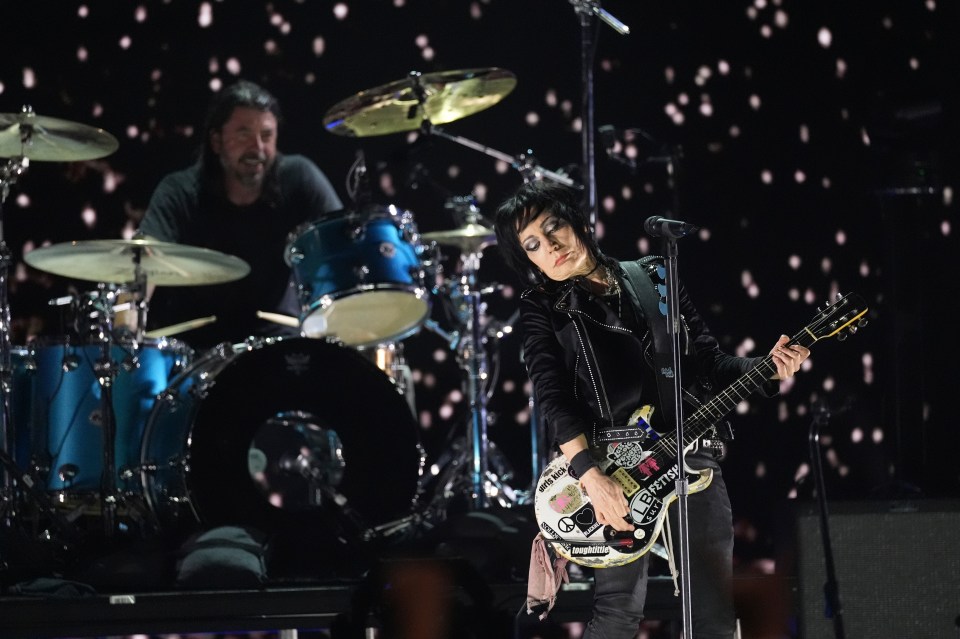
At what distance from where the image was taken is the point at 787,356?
2910 millimetres

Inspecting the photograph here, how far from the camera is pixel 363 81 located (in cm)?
605

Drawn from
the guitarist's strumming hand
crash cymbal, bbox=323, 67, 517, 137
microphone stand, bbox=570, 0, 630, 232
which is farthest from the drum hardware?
the guitarist's strumming hand

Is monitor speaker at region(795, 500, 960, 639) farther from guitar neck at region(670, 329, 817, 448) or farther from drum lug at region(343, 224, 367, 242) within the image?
drum lug at region(343, 224, 367, 242)

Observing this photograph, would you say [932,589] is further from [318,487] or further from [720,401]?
[318,487]

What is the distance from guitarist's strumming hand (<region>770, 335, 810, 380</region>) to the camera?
2.90 meters

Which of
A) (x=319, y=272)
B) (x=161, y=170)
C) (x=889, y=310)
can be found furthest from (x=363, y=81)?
(x=889, y=310)

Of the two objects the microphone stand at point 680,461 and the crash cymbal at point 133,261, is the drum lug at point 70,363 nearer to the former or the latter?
the crash cymbal at point 133,261

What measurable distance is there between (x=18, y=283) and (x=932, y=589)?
171 inches

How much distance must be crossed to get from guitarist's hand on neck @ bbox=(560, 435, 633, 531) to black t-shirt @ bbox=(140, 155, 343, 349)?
2.92 metres

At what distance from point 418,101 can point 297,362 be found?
129cm

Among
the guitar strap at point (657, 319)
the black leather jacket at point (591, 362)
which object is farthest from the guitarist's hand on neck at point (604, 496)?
the guitar strap at point (657, 319)

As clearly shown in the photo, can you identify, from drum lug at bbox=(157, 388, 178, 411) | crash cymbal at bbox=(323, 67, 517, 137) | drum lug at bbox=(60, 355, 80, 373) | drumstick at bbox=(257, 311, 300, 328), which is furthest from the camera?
drumstick at bbox=(257, 311, 300, 328)

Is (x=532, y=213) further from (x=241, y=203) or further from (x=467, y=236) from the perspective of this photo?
(x=241, y=203)

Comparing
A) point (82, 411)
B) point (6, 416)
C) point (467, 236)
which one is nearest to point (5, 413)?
point (6, 416)
